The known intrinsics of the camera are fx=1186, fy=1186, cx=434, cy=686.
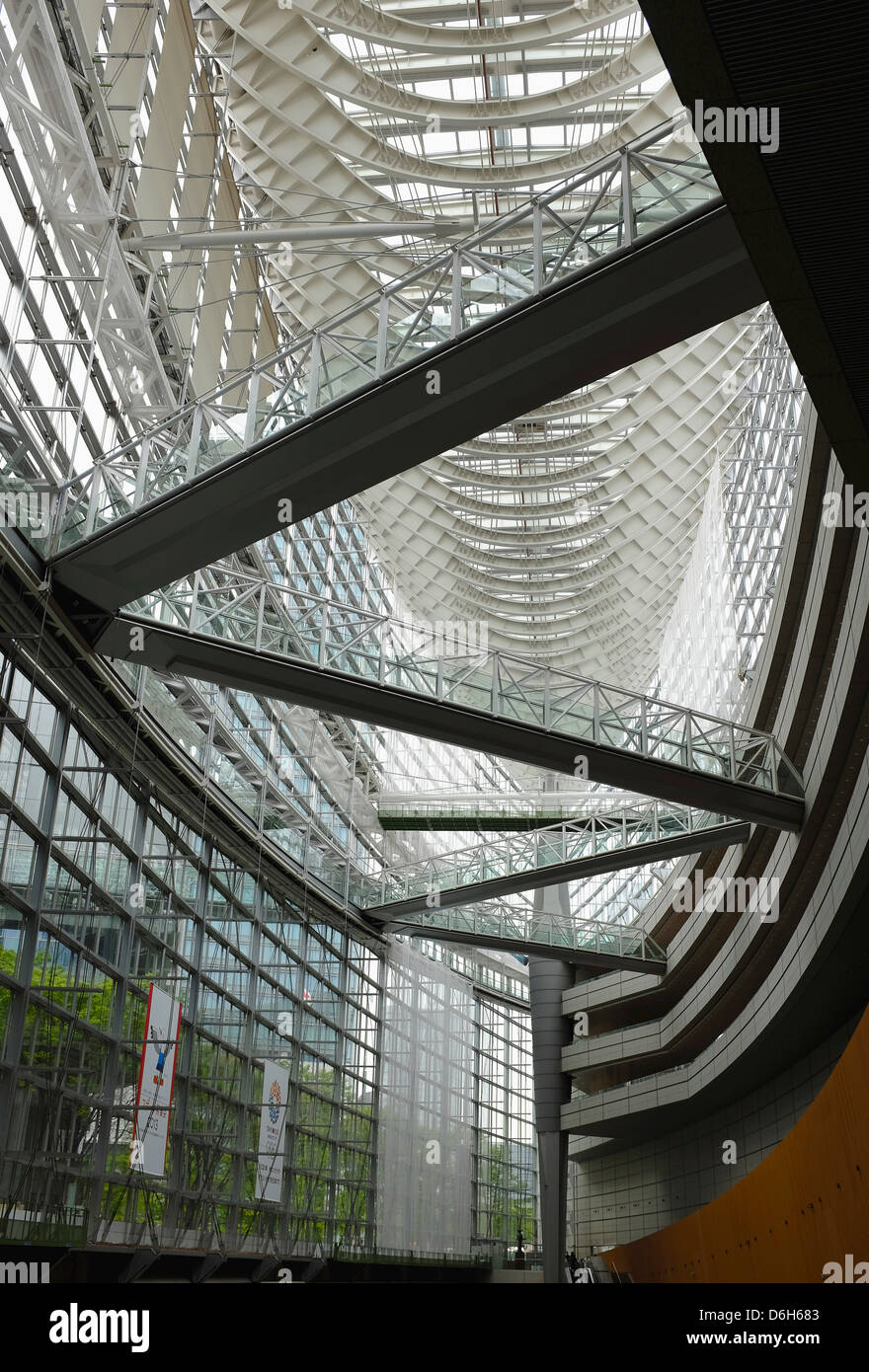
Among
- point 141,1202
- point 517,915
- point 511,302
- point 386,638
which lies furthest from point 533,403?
point 517,915

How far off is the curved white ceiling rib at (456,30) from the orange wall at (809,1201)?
2103 centimetres

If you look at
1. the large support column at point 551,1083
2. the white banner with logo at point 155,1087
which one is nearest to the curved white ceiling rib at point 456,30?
the white banner with logo at point 155,1087

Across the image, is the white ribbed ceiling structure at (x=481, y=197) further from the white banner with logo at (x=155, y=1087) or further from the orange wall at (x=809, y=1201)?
the white banner with logo at (x=155, y=1087)

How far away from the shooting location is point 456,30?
79.4ft

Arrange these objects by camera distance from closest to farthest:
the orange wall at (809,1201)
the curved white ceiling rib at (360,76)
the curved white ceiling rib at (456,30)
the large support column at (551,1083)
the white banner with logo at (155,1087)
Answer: the orange wall at (809,1201)
the white banner with logo at (155,1087)
the curved white ceiling rib at (456,30)
the curved white ceiling rib at (360,76)
the large support column at (551,1083)

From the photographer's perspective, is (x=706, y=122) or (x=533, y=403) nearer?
(x=706, y=122)

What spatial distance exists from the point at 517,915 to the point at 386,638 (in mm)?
18236

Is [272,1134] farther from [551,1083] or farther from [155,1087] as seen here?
[551,1083]

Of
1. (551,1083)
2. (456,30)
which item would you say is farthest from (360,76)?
(551,1083)

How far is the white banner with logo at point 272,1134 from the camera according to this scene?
26.7 meters

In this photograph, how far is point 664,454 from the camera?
40.2m

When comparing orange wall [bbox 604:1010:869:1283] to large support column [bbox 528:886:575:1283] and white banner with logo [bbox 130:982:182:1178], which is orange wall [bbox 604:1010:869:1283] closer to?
white banner with logo [bbox 130:982:182:1178]

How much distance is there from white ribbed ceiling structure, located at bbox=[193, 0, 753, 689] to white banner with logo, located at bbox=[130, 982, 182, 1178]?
13855 millimetres

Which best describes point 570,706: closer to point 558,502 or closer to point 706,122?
point 706,122
